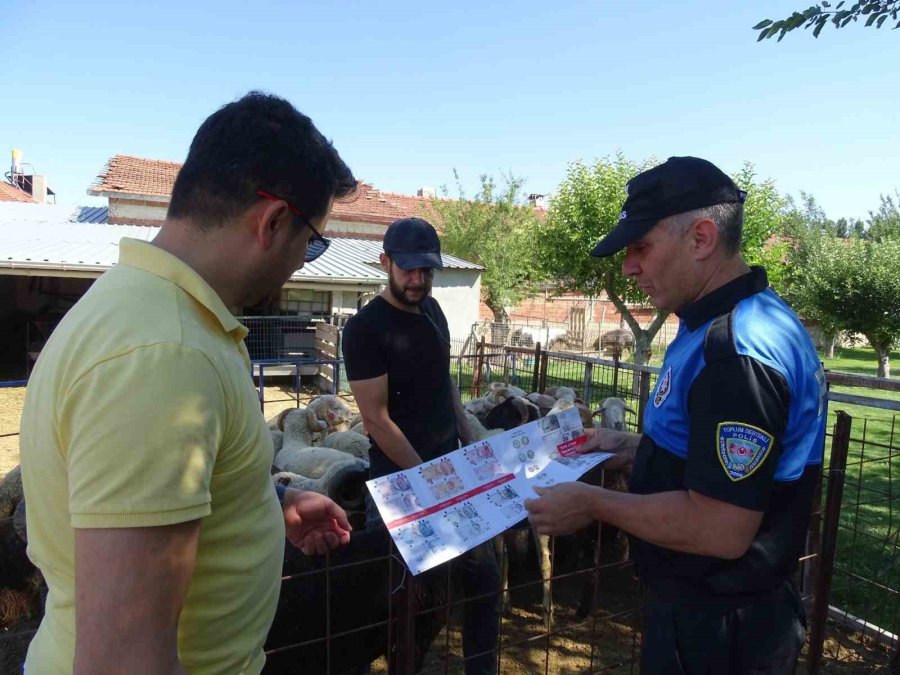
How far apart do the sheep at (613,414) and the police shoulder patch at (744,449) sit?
17.5 ft

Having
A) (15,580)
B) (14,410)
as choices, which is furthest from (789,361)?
(14,410)

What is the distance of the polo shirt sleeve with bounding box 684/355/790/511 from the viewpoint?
1547 mm

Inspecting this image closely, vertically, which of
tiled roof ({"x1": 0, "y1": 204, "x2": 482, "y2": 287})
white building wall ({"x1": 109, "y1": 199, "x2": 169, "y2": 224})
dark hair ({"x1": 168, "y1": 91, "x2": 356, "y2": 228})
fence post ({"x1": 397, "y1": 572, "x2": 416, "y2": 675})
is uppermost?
white building wall ({"x1": 109, "y1": 199, "x2": 169, "y2": 224})

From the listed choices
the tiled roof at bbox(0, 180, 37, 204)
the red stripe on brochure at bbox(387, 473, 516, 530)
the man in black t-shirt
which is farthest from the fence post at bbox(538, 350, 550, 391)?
the tiled roof at bbox(0, 180, 37, 204)

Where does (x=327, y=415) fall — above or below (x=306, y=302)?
below

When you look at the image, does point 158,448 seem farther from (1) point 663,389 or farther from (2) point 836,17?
(2) point 836,17

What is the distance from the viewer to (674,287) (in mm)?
1850

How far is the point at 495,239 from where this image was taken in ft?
95.5

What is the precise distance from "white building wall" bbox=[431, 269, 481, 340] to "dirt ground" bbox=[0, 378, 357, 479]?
26.7ft

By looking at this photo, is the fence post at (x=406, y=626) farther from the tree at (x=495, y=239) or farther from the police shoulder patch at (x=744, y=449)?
the tree at (x=495, y=239)

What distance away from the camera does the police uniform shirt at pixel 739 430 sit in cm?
156

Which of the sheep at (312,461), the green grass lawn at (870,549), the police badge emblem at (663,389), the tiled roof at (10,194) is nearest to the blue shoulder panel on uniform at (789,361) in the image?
the police badge emblem at (663,389)

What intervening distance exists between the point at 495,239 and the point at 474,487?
27.5 m

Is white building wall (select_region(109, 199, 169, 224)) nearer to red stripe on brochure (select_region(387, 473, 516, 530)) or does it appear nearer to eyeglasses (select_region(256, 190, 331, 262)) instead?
red stripe on brochure (select_region(387, 473, 516, 530))
